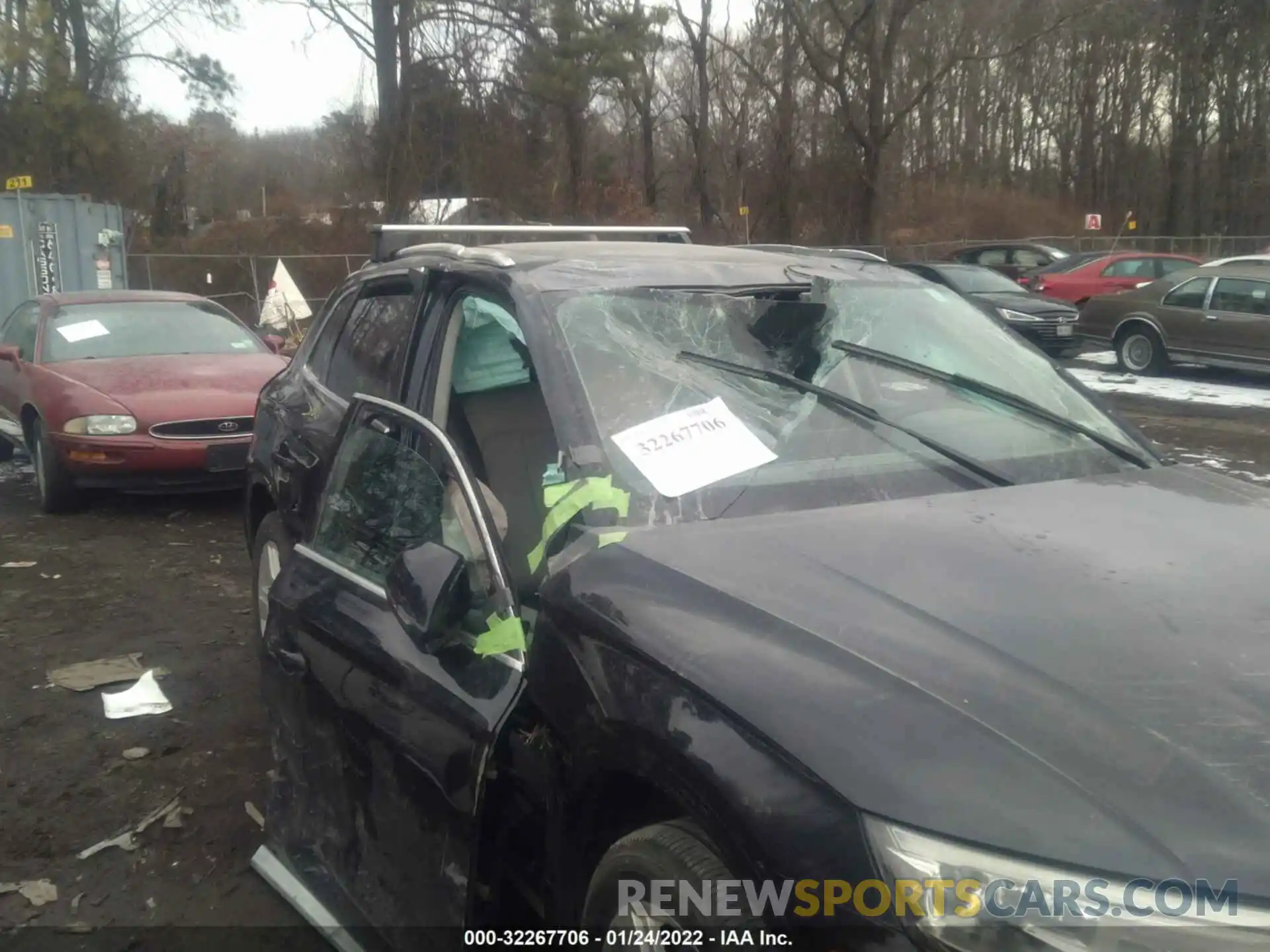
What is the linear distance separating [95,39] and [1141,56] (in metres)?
36.8

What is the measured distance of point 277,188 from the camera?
3375cm

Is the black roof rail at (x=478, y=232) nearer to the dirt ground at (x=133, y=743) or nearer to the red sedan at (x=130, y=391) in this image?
the dirt ground at (x=133, y=743)

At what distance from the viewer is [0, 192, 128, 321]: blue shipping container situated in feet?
51.2

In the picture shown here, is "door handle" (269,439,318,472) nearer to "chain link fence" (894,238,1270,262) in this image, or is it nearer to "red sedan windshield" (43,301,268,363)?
"red sedan windshield" (43,301,268,363)

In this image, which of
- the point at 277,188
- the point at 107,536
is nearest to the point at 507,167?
the point at 277,188

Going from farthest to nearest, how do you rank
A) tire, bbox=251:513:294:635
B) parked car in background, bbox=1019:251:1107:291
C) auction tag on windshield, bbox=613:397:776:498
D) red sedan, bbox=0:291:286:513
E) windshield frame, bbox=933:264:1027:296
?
parked car in background, bbox=1019:251:1107:291
windshield frame, bbox=933:264:1027:296
red sedan, bbox=0:291:286:513
tire, bbox=251:513:294:635
auction tag on windshield, bbox=613:397:776:498

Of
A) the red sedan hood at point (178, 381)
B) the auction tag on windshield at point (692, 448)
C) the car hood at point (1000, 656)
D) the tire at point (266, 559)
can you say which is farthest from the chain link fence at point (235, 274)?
the car hood at point (1000, 656)

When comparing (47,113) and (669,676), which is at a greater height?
(47,113)

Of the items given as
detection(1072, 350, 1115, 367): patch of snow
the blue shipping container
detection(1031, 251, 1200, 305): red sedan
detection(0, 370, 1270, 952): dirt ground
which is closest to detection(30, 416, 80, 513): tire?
detection(0, 370, 1270, 952): dirt ground

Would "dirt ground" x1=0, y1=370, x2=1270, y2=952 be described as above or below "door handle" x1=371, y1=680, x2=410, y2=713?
below

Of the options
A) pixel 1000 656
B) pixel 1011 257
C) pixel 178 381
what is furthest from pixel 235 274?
pixel 1000 656

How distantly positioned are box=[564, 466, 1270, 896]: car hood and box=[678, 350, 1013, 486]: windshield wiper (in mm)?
178

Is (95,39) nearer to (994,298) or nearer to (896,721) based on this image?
(994,298)

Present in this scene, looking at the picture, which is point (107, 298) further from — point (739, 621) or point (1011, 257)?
point (1011, 257)
